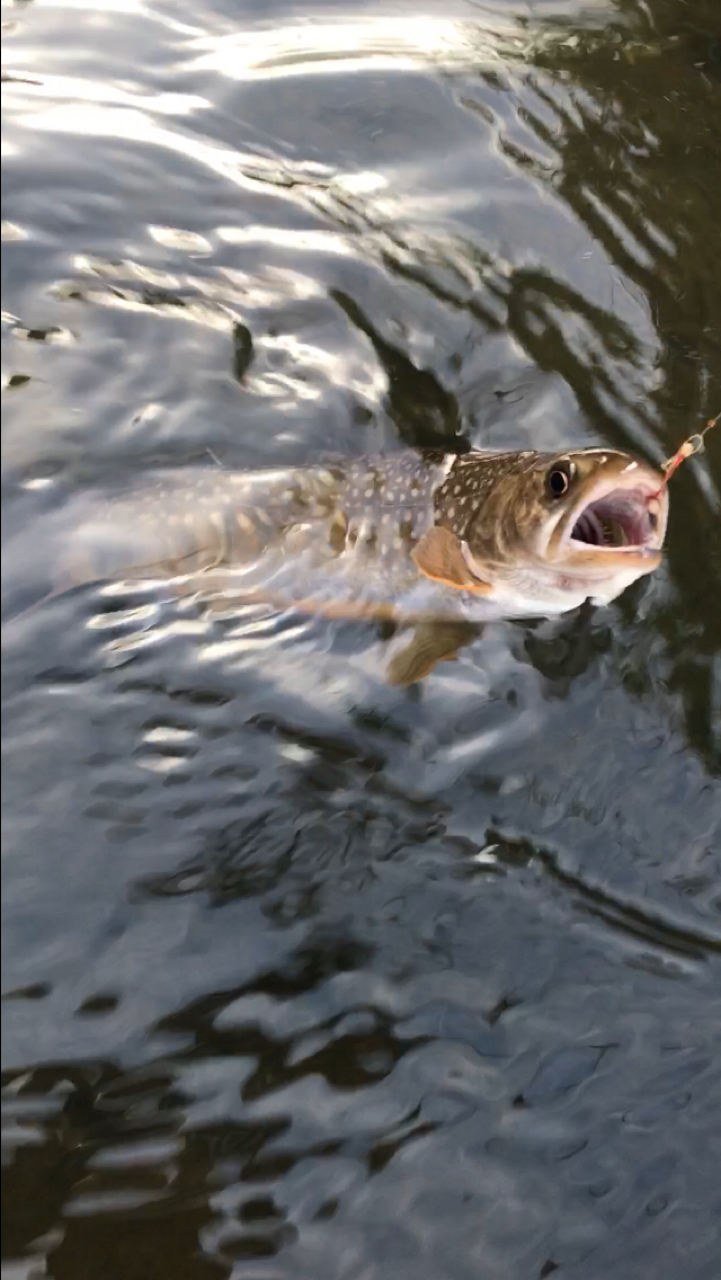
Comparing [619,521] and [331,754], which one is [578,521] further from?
[331,754]

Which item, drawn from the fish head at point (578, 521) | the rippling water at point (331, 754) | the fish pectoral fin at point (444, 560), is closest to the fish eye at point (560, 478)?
the fish head at point (578, 521)

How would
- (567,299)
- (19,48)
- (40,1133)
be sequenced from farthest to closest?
(567,299), (19,48), (40,1133)

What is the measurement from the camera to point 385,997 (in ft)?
10.8

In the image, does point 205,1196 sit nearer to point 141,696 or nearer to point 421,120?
point 141,696

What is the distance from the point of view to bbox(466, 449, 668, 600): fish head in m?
3.33

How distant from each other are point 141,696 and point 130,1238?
1.49m

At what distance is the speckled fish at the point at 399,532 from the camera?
3.48 meters

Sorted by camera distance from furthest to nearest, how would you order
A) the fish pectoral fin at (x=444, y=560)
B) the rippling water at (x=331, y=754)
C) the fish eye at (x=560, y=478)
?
the fish pectoral fin at (x=444, y=560) < the fish eye at (x=560, y=478) < the rippling water at (x=331, y=754)

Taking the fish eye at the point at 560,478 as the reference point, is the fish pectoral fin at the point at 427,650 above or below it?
below

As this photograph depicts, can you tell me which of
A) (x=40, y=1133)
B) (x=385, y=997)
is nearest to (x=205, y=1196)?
(x=40, y=1133)

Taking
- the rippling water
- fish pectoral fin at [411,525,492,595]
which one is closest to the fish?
fish pectoral fin at [411,525,492,595]

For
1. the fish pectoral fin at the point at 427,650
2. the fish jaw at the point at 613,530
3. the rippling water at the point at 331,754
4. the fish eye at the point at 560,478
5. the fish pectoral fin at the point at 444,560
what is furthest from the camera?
the fish pectoral fin at the point at 444,560

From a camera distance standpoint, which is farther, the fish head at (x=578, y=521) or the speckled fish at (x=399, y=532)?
the speckled fish at (x=399, y=532)

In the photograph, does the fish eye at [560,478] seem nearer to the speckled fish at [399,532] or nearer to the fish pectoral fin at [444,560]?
the speckled fish at [399,532]
